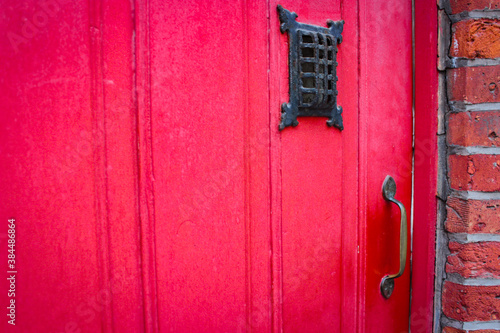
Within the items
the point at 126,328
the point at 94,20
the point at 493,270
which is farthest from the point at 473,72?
the point at 126,328

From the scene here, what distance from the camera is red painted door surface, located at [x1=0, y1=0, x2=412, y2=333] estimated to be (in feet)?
1.90

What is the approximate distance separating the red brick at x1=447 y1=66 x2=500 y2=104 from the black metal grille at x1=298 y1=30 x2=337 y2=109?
0.38m

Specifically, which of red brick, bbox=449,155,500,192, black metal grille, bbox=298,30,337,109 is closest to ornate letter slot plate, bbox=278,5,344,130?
black metal grille, bbox=298,30,337,109

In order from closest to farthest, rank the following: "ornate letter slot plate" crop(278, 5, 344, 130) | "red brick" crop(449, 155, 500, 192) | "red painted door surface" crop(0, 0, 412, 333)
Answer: "red painted door surface" crop(0, 0, 412, 333) → "ornate letter slot plate" crop(278, 5, 344, 130) → "red brick" crop(449, 155, 500, 192)

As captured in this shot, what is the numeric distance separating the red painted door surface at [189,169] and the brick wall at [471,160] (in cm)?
13

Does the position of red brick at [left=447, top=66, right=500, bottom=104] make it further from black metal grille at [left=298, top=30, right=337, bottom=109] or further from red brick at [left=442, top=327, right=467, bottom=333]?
red brick at [left=442, top=327, right=467, bottom=333]

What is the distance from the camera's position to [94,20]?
23.8 inches

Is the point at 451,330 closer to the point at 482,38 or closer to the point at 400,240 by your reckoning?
the point at 400,240

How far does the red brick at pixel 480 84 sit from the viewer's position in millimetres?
821

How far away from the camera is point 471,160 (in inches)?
32.9

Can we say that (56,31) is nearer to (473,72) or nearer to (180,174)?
(180,174)

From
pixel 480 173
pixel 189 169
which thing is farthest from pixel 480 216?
pixel 189 169

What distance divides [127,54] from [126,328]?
1.86 ft

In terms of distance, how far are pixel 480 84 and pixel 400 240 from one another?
0.47 metres
